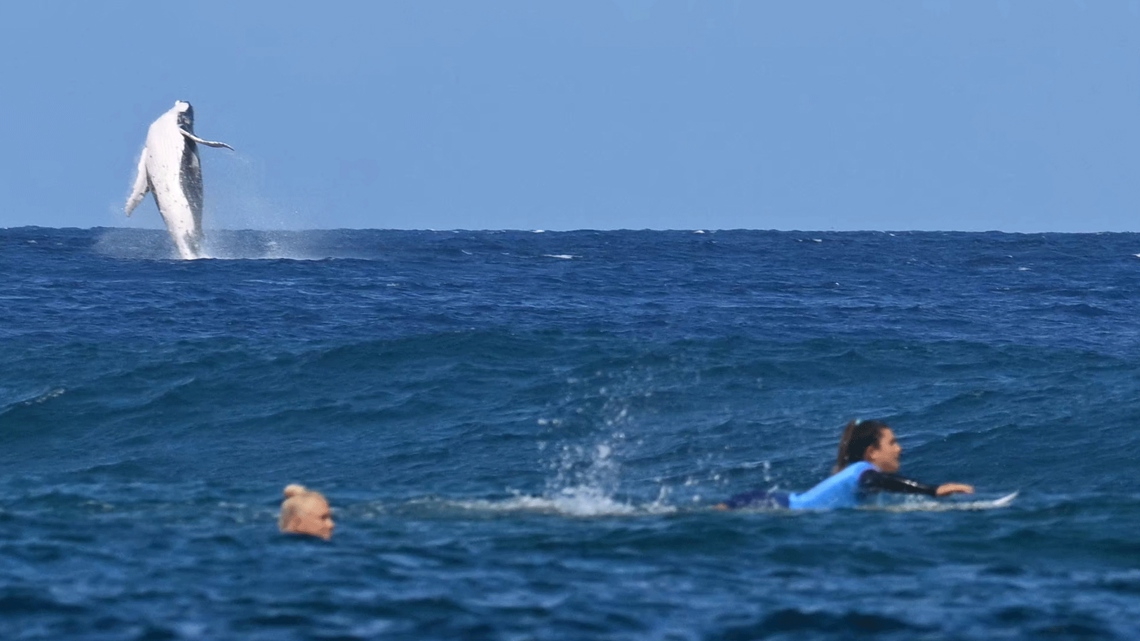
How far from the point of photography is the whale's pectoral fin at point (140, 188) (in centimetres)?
3594

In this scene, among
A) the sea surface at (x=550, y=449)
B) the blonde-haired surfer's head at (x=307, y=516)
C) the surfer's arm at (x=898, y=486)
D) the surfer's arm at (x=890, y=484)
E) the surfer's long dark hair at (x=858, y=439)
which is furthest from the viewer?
the surfer's long dark hair at (x=858, y=439)

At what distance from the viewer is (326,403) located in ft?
72.8

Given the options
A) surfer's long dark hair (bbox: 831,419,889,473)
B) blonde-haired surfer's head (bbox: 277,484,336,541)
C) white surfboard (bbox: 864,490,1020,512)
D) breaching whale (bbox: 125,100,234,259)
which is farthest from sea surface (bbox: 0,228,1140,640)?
breaching whale (bbox: 125,100,234,259)

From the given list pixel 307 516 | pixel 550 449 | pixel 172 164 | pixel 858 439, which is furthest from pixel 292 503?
pixel 172 164

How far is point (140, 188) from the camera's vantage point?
36188mm

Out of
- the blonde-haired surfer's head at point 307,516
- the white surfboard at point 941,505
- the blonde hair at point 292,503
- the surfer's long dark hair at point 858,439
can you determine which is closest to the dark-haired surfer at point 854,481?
the surfer's long dark hair at point 858,439

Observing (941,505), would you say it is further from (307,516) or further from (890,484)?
(307,516)

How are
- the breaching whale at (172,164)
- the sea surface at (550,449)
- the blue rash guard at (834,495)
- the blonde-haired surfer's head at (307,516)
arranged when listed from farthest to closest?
the breaching whale at (172,164) → the blue rash guard at (834,495) → the blonde-haired surfer's head at (307,516) → the sea surface at (550,449)

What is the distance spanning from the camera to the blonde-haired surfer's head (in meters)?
11.2

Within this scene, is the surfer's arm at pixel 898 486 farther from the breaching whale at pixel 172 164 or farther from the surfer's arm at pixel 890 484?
the breaching whale at pixel 172 164

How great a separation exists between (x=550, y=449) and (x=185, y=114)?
21.4 meters

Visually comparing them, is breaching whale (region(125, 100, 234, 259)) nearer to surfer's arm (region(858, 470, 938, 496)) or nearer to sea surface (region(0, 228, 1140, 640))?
sea surface (region(0, 228, 1140, 640))

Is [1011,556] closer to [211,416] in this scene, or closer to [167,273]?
[211,416]

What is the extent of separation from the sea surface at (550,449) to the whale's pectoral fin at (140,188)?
6.57 feet
